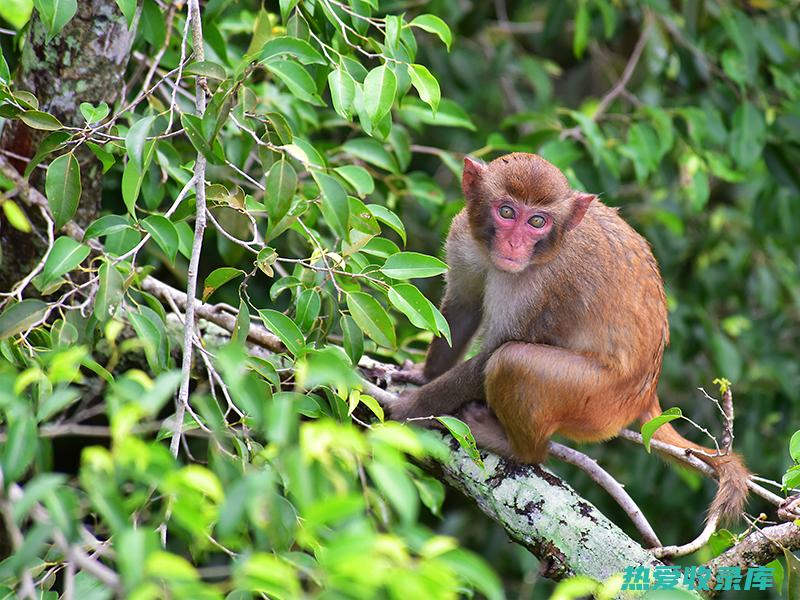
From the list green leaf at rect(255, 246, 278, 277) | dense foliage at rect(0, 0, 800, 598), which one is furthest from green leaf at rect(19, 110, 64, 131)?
green leaf at rect(255, 246, 278, 277)

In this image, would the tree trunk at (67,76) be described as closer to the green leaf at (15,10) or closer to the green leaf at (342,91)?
the green leaf at (342,91)

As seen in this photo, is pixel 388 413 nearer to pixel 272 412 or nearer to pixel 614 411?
pixel 614 411

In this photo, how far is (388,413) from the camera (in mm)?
5402

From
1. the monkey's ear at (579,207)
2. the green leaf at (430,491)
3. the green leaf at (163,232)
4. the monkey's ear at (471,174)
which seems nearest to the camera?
the green leaf at (163,232)

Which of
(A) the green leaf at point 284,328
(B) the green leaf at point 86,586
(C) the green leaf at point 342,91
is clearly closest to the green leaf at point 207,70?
(C) the green leaf at point 342,91

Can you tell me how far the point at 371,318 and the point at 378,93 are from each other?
883mm

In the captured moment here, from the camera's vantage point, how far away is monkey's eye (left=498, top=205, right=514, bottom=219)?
5438mm

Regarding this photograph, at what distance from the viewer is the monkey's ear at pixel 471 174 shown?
5.56m

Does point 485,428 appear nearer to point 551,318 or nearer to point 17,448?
point 551,318

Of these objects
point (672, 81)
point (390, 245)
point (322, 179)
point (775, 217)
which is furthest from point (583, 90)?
point (322, 179)

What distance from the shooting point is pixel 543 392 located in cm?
528

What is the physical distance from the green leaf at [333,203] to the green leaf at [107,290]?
82 centimetres

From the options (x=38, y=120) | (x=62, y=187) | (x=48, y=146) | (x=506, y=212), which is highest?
(x=38, y=120)

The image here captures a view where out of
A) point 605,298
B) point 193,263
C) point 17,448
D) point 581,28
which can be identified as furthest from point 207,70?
point 581,28
